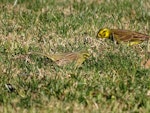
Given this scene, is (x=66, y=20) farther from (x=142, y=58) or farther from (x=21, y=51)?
(x=142, y=58)

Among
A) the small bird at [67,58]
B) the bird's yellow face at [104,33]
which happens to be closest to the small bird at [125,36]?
the bird's yellow face at [104,33]

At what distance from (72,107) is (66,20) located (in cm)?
355

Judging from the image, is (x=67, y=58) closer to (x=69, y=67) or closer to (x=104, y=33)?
(x=69, y=67)

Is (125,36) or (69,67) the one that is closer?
(69,67)

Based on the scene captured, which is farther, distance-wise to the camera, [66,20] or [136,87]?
[66,20]

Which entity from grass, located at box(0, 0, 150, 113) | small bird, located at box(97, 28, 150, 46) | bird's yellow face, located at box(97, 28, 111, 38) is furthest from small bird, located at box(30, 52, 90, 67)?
bird's yellow face, located at box(97, 28, 111, 38)

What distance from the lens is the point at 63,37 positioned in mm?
6844

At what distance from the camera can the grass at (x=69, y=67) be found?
447 centimetres

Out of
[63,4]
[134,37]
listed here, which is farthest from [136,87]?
[63,4]

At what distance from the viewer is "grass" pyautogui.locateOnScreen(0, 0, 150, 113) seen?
447cm

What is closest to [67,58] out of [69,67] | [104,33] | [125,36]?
[69,67]

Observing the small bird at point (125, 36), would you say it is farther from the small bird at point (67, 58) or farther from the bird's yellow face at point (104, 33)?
the small bird at point (67, 58)

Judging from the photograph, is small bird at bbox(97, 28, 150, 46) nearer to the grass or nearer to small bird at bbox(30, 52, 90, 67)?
the grass

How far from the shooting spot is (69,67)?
17.3 ft
